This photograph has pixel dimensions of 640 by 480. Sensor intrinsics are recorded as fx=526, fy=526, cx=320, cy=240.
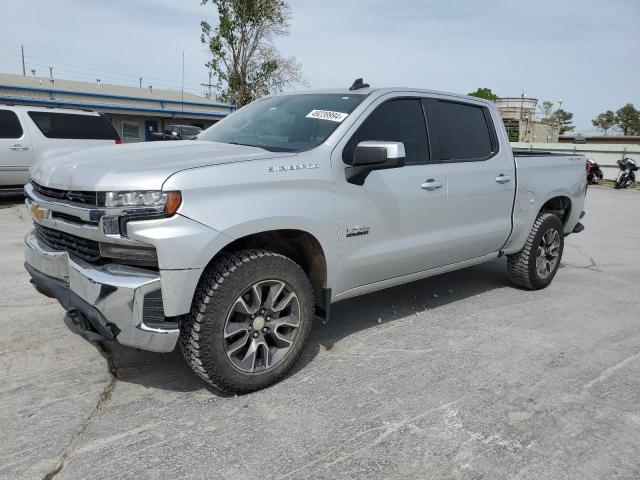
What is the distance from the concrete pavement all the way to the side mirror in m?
1.29

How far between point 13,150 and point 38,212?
7.86 metres

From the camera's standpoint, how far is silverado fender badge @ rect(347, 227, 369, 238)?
3.48 metres

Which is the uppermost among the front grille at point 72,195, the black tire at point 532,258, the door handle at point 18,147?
the front grille at point 72,195

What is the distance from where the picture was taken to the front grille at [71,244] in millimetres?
2852

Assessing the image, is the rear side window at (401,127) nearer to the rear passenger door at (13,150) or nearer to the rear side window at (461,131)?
the rear side window at (461,131)

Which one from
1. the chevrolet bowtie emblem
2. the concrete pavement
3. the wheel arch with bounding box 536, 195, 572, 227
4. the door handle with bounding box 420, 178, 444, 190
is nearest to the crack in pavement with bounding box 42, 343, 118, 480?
the concrete pavement

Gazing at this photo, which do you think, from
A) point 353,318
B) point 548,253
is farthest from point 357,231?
point 548,253

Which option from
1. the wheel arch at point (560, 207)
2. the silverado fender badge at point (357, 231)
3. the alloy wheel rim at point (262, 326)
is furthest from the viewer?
the wheel arch at point (560, 207)

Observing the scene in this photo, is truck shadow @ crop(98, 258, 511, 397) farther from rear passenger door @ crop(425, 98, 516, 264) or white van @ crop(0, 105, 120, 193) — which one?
white van @ crop(0, 105, 120, 193)

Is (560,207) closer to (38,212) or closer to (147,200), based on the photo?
(147,200)

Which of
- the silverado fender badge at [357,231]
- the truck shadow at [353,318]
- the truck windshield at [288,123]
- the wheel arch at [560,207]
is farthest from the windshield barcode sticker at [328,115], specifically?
the wheel arch at [560,207]

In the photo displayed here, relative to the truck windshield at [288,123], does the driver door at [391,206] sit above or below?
below

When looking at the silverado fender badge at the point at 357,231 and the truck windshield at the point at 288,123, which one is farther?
the truck windshield at the point at 288,123

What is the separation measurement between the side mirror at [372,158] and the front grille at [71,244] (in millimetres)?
1593
